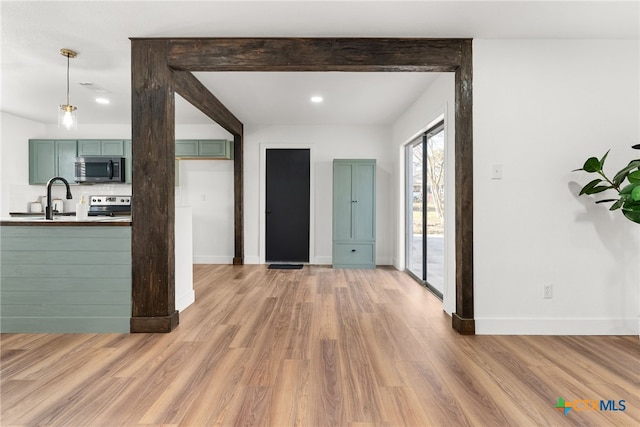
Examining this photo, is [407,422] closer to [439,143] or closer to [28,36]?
[439,143]

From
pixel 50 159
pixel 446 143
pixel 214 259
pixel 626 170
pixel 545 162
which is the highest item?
pixel 50 159

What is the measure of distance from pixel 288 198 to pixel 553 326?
4289 millimetres

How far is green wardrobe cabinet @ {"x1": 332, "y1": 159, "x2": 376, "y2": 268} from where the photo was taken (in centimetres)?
565

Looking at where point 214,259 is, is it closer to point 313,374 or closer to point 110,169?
point 110,169

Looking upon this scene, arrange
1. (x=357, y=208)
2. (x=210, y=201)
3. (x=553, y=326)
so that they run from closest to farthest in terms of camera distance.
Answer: (x=553, y=326)
(x=357, y=208)
(x=210, y=201)

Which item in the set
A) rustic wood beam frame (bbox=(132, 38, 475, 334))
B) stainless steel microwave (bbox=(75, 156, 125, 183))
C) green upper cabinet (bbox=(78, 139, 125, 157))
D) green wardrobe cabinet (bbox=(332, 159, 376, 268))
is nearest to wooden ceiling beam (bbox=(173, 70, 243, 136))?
rustic wood beam frame (bbox=(132, 38, 475, 334))

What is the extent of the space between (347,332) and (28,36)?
367cm

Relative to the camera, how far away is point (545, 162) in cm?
280

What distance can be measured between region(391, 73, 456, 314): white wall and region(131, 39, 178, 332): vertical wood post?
2609 millimetres

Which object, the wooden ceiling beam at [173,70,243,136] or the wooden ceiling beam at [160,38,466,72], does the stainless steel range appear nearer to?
the wooden ceiling beam at [173,70,243,136]

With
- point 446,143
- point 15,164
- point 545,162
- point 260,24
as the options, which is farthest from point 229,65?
point 15,164

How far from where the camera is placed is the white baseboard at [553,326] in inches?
109

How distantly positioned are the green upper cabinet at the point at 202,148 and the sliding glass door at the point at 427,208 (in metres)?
3.12

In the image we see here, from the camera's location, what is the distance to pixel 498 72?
281cm
